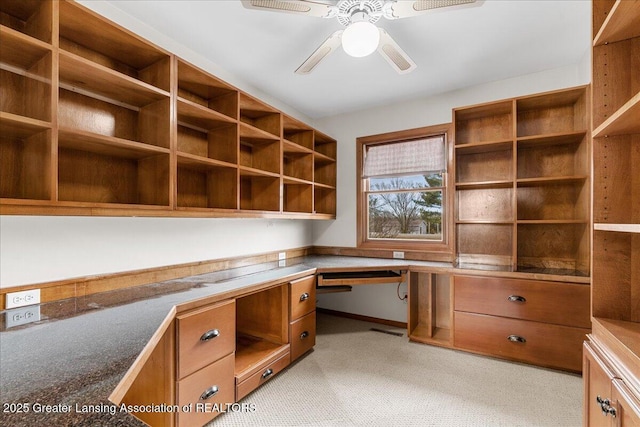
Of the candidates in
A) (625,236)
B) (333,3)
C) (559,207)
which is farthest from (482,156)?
(333,3)

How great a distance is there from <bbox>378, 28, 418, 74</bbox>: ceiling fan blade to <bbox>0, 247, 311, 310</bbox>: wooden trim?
2.11 metres

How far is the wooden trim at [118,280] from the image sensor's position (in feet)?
5.00

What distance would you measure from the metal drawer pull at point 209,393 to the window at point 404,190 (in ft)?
7.60

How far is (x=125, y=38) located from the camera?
1.59 metres

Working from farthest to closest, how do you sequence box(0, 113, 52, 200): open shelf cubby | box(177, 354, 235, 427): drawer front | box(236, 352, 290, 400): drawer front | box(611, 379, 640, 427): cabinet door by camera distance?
box(236, 352, 290, 400): drawer front
box(177, 354, 235, 427): drawer front
box(0, 113, 52, 200): open shelf cubby
box(611, 379, 640, 427): cabinet door

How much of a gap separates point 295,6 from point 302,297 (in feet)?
6.67

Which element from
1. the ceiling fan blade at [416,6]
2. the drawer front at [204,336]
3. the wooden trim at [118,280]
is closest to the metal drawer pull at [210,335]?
the drawer front at [204,336]

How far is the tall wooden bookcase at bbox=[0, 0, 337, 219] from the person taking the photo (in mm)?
1304

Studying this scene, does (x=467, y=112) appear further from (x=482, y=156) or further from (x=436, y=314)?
(x=436, y=314)

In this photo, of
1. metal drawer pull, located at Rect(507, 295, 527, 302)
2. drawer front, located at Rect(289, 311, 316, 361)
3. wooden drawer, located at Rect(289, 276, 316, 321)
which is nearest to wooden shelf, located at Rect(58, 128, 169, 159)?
wooden drawer, located at Rect(289, 276, 316, 321)

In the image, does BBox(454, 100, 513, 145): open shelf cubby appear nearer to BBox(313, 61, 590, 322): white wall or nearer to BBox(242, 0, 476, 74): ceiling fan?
BBox(313, 61, 590, 322): white wall

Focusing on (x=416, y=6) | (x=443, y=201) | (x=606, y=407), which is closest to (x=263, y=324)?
(x=606, y=407)

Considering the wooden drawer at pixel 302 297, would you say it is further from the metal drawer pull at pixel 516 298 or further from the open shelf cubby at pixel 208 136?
the metal drawer pull at pixel 516 298

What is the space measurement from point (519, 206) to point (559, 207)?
1.01 ft
